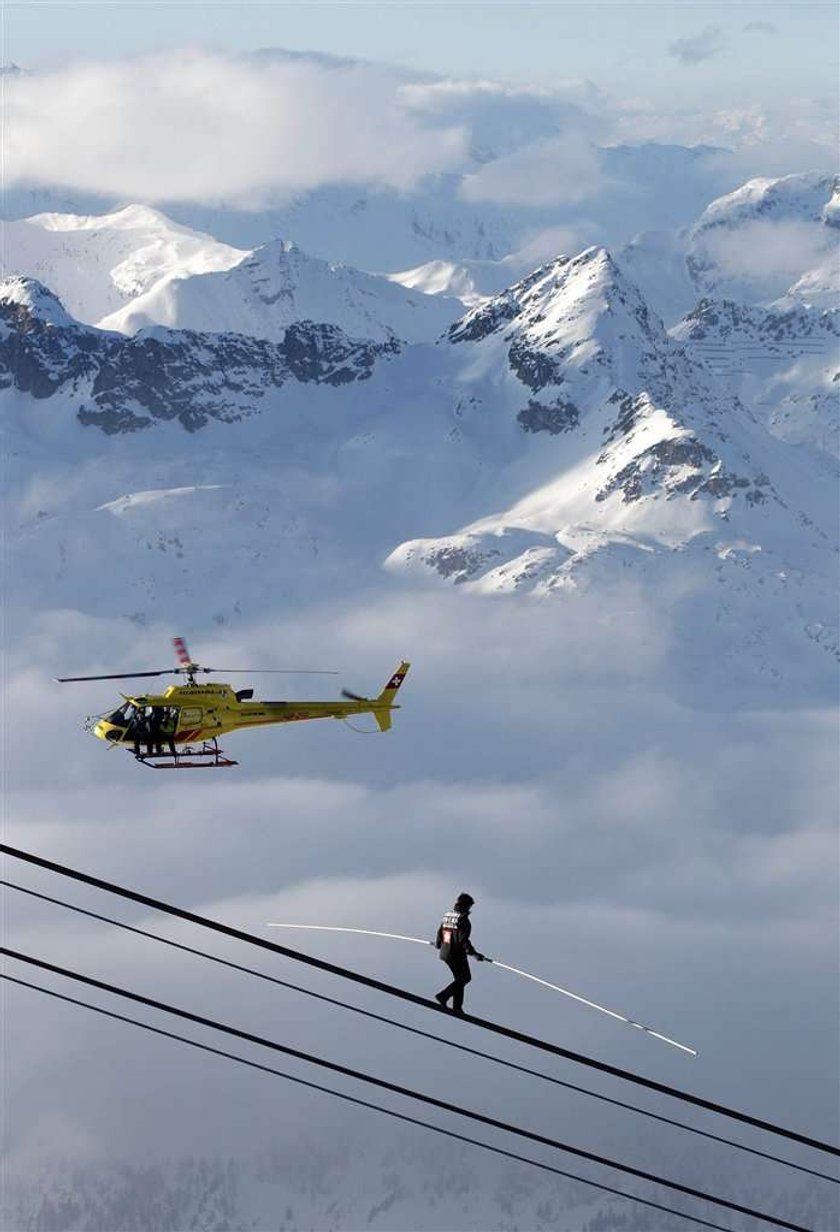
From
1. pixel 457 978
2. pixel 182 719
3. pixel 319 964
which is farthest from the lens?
pixel 182 719

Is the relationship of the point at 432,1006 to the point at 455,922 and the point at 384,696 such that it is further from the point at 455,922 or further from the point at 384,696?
the point at 384,696

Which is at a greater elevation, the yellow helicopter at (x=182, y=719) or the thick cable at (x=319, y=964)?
the yellow helicopter at (x=182, y=719)

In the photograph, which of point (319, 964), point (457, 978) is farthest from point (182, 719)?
point (319, 964)

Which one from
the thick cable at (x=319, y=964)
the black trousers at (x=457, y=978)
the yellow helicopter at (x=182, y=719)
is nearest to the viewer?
the thick cable at (x=319, y=964)

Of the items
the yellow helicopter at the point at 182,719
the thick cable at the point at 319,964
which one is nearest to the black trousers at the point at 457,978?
the thick cable at the point at 319,964

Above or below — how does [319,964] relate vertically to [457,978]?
below

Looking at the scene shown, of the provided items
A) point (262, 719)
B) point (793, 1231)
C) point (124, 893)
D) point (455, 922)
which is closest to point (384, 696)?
point (262, 719)

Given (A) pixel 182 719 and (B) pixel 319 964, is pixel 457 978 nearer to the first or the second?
(B) pixel 319 964

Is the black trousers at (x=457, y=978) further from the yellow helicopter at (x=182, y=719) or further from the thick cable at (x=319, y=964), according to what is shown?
the yellow helicopter at (x=182, y=719)

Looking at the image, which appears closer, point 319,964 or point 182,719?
point 319,964

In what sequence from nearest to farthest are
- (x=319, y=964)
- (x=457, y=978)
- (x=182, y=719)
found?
1. (x=319, y=964)
2. (x=457, y=978)
3. (x=182, y=719)

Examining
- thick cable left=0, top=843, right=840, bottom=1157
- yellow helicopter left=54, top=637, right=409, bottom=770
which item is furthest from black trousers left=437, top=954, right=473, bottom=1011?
yellow helicopter left=54, top=637, right=409, bottom=770
